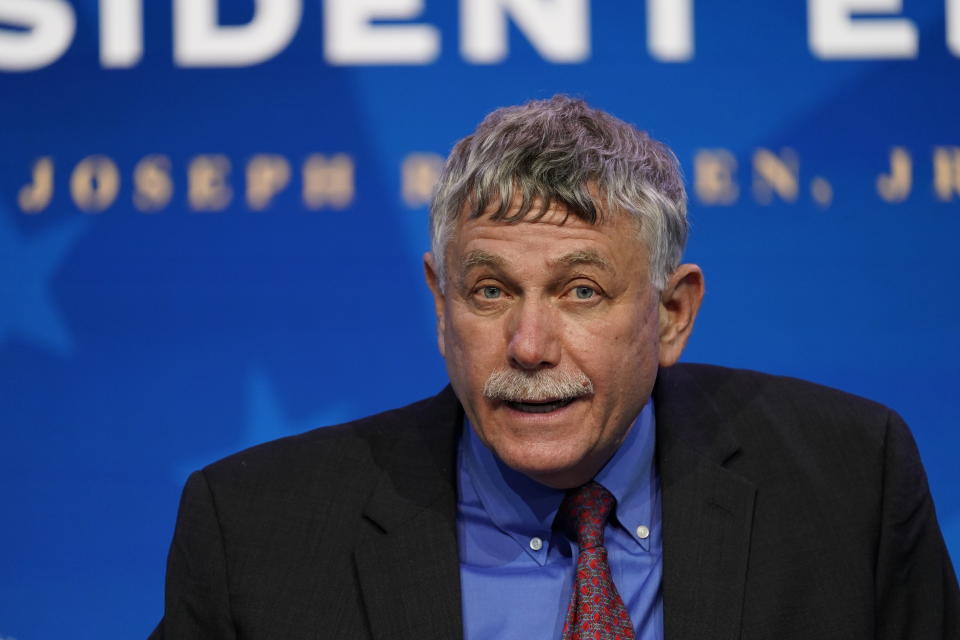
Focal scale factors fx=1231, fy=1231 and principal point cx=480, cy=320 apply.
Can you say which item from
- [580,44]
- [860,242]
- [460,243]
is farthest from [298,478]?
[860,242]

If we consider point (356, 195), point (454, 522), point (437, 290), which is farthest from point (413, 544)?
point (356, 195)

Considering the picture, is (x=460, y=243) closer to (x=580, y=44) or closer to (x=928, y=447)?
(x=580, y=44)

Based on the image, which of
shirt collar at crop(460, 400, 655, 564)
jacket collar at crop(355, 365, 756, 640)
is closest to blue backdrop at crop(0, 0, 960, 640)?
jacket collar at crop(355, 365, 756, 640)

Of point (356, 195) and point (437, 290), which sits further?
point (356, 195)

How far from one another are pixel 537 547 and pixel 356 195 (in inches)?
43.9

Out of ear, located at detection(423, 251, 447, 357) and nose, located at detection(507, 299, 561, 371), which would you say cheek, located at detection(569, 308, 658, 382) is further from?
ear, located at detection(423, 251, 447, 357)

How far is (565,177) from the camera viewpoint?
1.86 meters

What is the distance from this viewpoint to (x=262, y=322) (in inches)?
110

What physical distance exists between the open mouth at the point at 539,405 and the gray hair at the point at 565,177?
0.26m

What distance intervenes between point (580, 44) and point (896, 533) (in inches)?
53.2

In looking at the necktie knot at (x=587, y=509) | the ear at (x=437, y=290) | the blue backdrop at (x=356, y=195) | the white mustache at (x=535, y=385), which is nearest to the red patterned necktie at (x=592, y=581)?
the necktie knot at (x=587, y=509)

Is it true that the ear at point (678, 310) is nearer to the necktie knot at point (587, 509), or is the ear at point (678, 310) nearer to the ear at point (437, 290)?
the necktie knot at point (587, 509)

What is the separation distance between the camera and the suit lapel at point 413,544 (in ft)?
6.21

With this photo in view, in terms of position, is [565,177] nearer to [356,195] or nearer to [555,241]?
[555,241]
